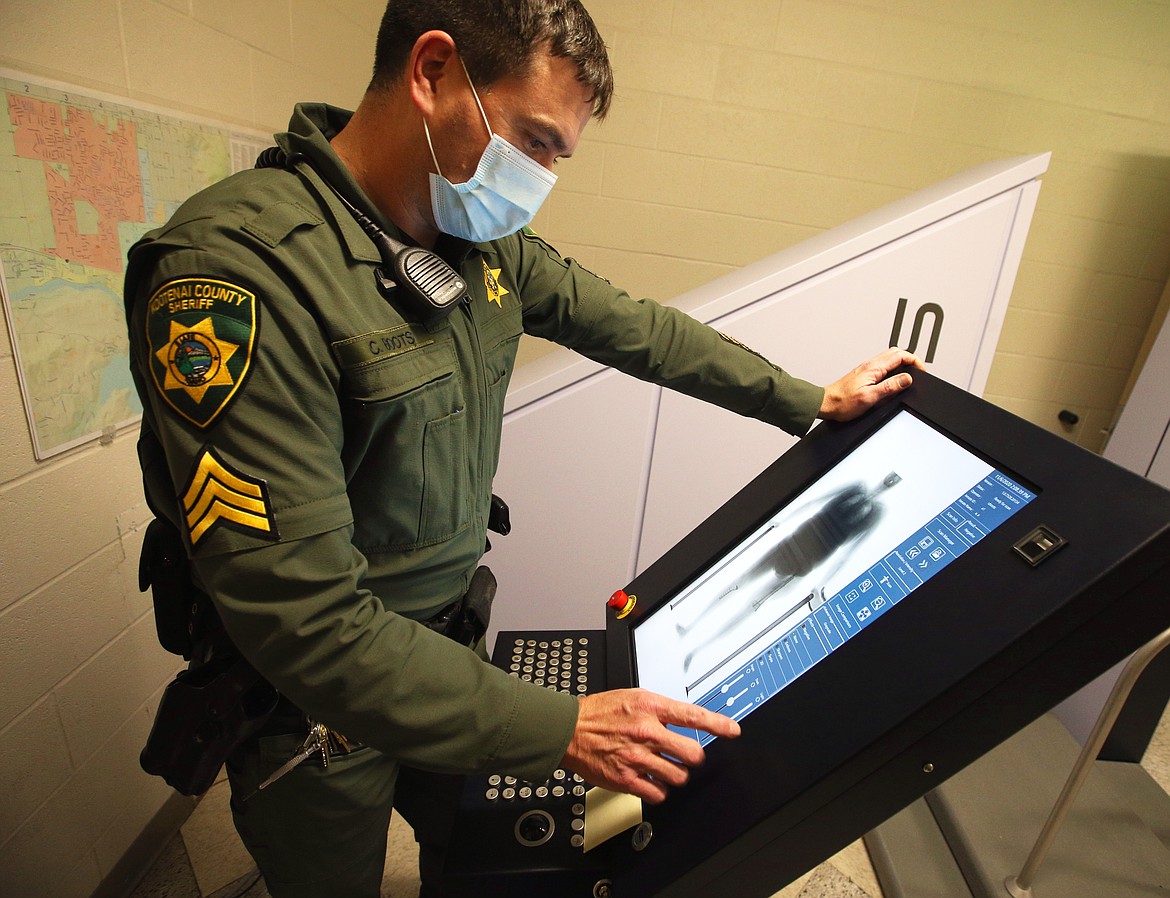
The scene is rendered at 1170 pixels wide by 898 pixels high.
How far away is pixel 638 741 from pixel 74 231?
1.17m

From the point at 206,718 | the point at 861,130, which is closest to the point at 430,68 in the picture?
the point at 206,718

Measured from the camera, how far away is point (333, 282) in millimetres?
561

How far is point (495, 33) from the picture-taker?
0.62 meters

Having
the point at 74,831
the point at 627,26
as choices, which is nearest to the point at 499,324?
the point at 74,831

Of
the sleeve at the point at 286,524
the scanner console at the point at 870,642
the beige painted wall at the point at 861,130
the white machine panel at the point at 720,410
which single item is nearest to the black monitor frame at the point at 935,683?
the scanner console at the point at 870,642

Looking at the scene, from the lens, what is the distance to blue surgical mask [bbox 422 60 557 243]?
2.19 feet

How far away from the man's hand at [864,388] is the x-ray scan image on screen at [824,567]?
8 cm

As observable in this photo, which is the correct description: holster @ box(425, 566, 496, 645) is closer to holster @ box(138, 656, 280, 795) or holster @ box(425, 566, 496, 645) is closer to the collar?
holster @ box(138, 656, 280, 795)

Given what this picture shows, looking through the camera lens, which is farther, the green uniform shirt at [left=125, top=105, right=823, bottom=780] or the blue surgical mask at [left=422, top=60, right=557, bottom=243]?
the blue surgical mask at [left=422, top=60, right=557, bottom=243]

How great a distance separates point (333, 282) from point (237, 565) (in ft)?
0.82

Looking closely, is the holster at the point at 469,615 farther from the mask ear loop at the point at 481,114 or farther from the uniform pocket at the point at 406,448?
the mask ear loop at the point at 481,114

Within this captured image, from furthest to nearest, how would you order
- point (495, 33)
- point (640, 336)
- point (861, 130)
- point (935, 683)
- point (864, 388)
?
point (861, 130) < point (640, 336) < point (864, 388) < point (495, 33) < point (935, 683)

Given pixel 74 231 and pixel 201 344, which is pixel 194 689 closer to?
pixel 201 344

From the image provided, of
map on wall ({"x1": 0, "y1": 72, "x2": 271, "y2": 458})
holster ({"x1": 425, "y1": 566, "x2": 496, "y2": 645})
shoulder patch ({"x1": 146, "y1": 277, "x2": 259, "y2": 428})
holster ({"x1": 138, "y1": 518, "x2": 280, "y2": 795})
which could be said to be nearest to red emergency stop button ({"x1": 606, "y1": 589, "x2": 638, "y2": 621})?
holster ({"x1": 425, "y1": 566, "x2": 496, "y2": 645})
